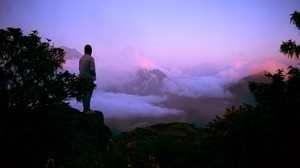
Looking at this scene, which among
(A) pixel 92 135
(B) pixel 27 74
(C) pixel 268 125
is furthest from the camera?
(A) pixel 92 135

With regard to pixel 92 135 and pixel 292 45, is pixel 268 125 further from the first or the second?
Answer: pixel 92 135

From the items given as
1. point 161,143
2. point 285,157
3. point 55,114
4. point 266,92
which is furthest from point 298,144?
point 55,114

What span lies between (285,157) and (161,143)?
14.0 ft

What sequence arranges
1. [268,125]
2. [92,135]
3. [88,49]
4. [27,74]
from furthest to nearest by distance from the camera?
[88,49]
[92,135]
[27,74]
[268,125]

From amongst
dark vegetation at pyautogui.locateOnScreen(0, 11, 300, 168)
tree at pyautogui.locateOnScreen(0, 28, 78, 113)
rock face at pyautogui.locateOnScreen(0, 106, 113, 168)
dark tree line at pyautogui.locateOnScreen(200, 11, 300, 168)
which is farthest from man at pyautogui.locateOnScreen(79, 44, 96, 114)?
dark tree line at pyautogui.locateOnScreen(200, 11, 300, 168)

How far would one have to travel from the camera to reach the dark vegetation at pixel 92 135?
658 cm

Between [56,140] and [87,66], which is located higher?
[87,66]

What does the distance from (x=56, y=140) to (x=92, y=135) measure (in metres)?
1.50

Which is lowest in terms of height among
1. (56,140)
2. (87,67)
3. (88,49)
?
(56,140)

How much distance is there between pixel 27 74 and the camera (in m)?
8.92

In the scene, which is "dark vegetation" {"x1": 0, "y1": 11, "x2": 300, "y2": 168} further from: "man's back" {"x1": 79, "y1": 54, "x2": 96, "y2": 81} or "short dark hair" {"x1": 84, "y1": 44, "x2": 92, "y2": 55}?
"short dark hair" {"x1": 84, "y1": 44, "x2": 92, "y2": 55}

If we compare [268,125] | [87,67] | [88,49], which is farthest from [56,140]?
[268,125]

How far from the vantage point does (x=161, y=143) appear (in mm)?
9953

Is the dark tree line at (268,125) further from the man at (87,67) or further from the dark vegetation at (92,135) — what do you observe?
the man at (87,67)
